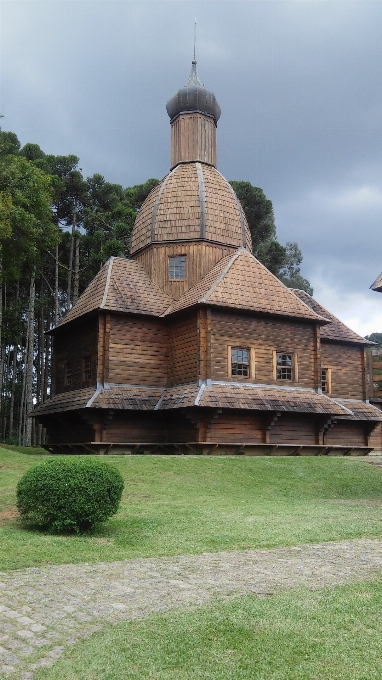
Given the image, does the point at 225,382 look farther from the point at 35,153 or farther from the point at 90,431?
the point at 35,153

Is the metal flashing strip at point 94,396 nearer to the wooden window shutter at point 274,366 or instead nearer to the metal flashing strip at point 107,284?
the metal flashing strip at point 107,284

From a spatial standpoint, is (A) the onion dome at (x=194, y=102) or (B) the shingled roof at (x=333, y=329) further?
(A) the onion dome at (x=194, y=102)

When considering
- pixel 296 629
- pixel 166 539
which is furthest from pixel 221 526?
pixel 296 629

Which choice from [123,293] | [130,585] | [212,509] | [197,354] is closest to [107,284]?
[123,293]

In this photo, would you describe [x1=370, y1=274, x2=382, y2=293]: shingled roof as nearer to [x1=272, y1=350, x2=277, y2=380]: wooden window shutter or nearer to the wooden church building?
the wooden church building

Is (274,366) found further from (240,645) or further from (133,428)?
(240,645)

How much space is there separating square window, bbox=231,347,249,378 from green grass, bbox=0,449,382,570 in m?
4.07

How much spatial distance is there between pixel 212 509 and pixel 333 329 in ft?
60.3

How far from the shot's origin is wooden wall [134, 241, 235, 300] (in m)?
27.1

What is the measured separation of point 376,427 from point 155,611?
25396 millimetres

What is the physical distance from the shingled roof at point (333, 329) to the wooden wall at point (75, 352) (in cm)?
1012

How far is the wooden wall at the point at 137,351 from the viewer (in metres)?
24.3

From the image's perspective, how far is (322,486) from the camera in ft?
56.0

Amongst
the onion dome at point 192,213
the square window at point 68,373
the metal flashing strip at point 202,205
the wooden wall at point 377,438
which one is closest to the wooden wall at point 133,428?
the square window at point 68,373
